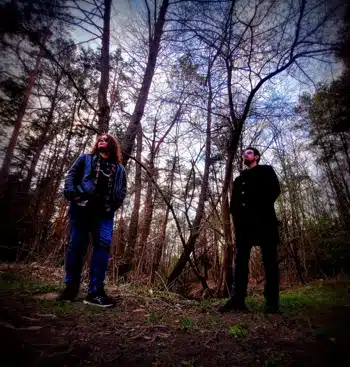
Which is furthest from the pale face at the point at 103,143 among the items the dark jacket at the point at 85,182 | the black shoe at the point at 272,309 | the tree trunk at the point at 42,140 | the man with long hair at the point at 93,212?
the black shoe at the point at 272,309

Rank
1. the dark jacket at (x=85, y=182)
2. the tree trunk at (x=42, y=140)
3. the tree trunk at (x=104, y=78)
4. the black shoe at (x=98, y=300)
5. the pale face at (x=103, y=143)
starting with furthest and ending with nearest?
the tree trunk at (x=42, y=140) < the tree trunk at (x=104, y=78) < the pale face at (x=103, y=143) < the dark jacket at (x=85, y=182) < the black shoe at (x=98, y=300)

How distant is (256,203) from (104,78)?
412 centimetres

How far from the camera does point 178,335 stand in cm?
157

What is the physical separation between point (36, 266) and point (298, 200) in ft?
24.1

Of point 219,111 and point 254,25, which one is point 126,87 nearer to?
point 219,111

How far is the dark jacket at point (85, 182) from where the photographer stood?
2.38 meters

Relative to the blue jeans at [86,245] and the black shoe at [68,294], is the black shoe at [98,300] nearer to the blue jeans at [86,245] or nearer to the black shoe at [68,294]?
the blue jeans at [86,245]

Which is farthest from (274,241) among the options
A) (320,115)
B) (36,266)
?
(320,115)

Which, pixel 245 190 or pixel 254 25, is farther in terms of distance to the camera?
pixel 254 25

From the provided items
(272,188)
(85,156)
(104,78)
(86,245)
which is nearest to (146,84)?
(104,78)

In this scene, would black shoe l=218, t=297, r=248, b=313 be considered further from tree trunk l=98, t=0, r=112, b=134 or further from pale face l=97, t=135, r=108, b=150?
tree trunk l=98, t=0, r=112, b=134

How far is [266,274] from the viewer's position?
92.8 inches

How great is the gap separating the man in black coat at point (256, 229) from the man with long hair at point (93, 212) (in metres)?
1.39

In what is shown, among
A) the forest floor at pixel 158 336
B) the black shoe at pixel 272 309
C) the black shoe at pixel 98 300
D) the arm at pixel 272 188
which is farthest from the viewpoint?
the arm at pixel 272 188
